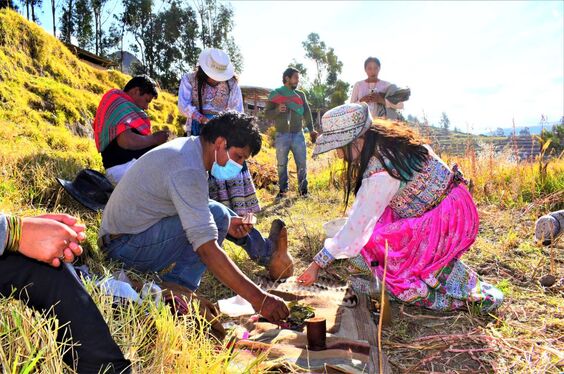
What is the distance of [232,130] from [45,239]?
129 cm

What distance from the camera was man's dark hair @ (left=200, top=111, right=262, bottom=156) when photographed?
251 cm

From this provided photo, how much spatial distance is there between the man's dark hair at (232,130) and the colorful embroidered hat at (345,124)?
0.40 meters

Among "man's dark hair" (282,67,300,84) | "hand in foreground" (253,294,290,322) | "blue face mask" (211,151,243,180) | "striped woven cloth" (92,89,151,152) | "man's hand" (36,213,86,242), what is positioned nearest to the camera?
"man's hand" (36,213,86,242)

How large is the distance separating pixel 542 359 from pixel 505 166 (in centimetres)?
470

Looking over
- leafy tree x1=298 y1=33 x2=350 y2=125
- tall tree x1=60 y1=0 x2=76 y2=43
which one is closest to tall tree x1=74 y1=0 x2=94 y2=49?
tall tree x1=60 y1=0 x2=76 y2=43

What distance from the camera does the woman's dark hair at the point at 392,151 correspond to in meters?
2.49

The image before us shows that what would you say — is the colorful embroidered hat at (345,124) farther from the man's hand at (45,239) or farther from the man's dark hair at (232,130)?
the man's hand at (45,239)

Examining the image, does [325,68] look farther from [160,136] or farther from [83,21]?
[160,136]

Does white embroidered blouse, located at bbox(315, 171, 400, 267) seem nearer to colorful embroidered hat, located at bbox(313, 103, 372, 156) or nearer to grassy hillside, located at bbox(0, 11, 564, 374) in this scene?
colorful embroidered hat, located at bbox(313, 103, 372, 156)

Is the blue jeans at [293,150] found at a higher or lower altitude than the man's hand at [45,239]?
higher

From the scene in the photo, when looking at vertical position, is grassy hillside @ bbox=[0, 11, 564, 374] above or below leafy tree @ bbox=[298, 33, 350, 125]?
below

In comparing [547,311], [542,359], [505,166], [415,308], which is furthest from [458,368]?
[505,166]

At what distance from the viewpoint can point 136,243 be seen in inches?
104

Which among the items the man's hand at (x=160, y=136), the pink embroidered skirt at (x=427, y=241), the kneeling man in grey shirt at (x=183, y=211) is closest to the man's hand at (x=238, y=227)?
the kneeling man in grey shirt at (x=183, y=211)
